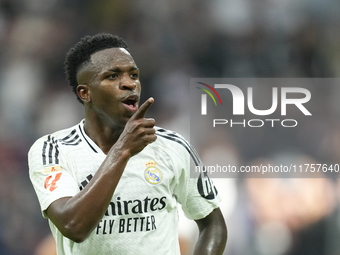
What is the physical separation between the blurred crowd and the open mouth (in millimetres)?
2805

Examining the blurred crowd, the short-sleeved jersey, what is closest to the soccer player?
the short-sleeved jersey

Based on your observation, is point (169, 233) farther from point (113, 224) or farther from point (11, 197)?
point (11, 197)

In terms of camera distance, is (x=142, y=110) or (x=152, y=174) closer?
(x=142, y=110)

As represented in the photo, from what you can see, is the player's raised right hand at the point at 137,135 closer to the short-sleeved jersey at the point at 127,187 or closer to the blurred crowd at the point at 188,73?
the short-sleeved jersey at the point at 127,187

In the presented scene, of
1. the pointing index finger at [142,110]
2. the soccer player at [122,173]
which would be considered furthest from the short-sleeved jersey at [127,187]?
the pointing index finger at [142,110]

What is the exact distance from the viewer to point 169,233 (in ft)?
7.14

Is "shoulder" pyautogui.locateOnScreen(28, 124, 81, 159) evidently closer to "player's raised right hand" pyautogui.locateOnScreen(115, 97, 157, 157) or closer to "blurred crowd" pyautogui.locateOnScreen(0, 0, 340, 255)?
"player's raised right hand" pyautogui.locateOnScreen(115, 97, 157, 157)

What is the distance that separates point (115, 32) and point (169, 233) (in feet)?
12.5

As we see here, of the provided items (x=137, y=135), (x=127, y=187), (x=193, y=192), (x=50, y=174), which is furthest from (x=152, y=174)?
(x=50, y=174)

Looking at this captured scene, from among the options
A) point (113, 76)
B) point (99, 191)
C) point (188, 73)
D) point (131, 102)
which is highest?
point (188, 73)

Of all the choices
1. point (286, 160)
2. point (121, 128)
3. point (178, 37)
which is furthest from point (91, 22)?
point (121, 128)

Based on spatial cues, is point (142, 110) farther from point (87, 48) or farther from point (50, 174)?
point (87, 48)

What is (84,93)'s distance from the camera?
226cm

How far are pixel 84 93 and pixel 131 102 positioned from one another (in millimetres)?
311
